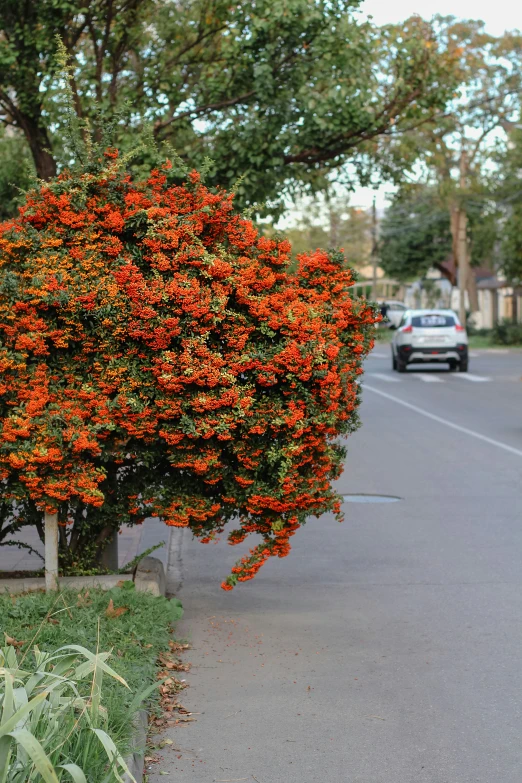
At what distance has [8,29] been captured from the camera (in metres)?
14.2

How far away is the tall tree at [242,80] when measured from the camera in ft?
45.6

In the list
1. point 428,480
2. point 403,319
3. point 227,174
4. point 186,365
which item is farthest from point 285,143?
point 403,319

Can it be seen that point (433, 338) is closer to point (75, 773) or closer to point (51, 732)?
point (51, 732)

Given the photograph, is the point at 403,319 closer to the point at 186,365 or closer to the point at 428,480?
the point at 428,480

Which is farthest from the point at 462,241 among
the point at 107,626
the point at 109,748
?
the point at 109,748

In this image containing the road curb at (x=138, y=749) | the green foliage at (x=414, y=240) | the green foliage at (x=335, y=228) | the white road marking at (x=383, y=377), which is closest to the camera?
the road curb at (x=138, y=749)

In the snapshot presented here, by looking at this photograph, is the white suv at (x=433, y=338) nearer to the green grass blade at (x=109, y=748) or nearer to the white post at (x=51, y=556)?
the white post at (x=51, y=556)

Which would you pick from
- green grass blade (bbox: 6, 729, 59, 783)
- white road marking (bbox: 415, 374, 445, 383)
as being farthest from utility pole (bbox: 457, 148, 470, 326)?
green grass blade (bbox: 6, 729, 59, 783)

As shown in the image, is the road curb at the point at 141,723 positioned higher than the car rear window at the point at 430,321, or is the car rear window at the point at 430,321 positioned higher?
the car rear window at the point at 430,321

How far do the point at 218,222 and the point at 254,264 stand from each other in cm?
34

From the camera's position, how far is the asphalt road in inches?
194

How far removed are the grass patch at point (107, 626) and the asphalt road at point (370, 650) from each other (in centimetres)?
27

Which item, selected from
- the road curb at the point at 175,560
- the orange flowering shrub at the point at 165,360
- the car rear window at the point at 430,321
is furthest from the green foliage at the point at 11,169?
the car rear window at the point at 430,321

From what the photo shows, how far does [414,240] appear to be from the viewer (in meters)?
80.1
